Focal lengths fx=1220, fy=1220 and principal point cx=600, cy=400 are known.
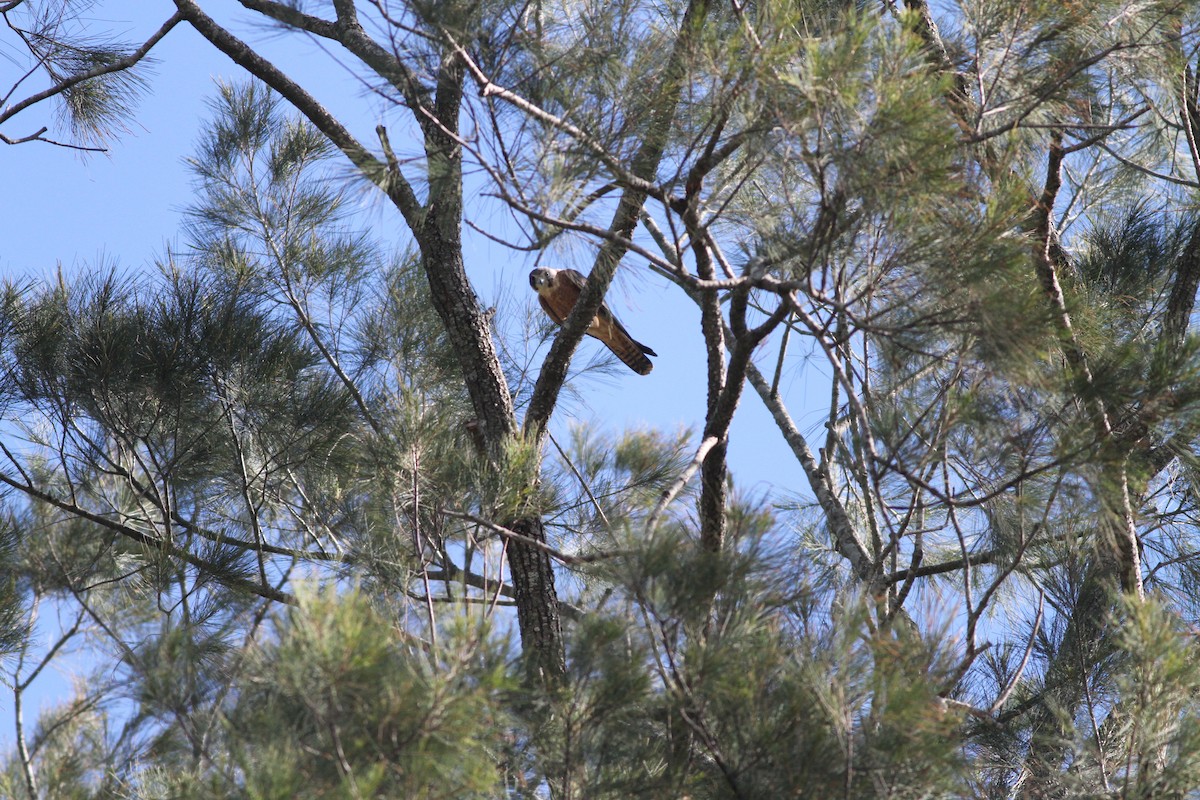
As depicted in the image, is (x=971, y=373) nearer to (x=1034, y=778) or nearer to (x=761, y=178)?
(x=761, y=178)

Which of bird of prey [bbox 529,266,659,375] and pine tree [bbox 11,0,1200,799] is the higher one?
bird of prey [bbox 529,266,659,375]

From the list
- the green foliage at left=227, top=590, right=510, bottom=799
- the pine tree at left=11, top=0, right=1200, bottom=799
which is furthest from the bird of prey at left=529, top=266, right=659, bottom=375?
the green foliage at left=227, top=590, right=510, bottom=799

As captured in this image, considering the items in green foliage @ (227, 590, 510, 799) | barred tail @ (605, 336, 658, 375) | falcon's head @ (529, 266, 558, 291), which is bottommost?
green foliage @ (227, 590, 510, 799)

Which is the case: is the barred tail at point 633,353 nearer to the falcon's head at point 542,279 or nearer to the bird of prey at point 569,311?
the bird of prey at point 569,311

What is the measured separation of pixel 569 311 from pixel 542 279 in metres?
0.26

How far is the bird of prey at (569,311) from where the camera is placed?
3.99m

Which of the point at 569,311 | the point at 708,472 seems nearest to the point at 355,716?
the point at 708,472

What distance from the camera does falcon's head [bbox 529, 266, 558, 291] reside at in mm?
4145

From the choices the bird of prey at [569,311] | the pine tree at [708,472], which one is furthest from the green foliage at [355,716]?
the bird of prey at [569,311]

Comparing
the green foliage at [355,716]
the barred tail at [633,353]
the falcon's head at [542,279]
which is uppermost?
the falcon's head at [542,279]

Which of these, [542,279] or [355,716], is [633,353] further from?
[355,716]

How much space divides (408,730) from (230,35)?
2.01m

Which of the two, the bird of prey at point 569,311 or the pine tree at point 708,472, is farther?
the bird of prey at point 569,311

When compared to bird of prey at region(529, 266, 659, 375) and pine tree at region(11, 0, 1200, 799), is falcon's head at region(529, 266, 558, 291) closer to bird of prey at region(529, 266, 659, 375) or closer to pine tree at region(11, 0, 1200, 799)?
bird of prey at region(529, 266, 659, 375)
